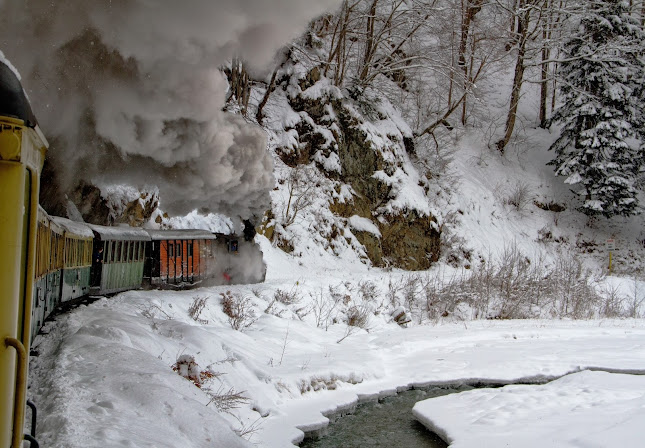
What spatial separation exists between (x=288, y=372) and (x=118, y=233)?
545cm

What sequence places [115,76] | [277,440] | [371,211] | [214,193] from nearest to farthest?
[277,440], [115,76], [214,193], [371,211]

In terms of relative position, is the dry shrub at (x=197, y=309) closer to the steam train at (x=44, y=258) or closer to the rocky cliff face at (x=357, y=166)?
the steam train at (x=44, y=258)

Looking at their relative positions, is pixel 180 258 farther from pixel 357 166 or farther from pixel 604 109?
pixel 604 109

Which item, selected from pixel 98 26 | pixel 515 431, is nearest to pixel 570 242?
pixel 515 431

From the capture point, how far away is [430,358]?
12.7 m

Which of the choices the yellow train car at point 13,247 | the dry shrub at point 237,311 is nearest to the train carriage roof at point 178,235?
the dry shrub at point 237,311

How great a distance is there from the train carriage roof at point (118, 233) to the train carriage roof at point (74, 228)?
0.36 metres

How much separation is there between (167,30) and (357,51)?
2170 cm

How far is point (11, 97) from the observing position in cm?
239

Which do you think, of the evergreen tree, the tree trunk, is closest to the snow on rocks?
the evergreen tree

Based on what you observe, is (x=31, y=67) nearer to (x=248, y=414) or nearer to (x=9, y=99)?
(x=248, y=414)

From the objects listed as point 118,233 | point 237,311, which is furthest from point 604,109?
point 118,233

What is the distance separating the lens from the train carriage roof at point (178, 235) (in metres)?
13.9

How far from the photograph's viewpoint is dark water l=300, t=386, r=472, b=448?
8.03 metres
